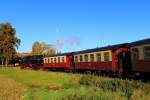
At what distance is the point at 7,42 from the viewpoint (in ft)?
318

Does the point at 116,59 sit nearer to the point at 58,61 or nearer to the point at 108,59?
the point at 108,59

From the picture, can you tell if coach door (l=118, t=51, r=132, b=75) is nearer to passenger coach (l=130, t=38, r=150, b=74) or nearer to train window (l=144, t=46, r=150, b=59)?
passenger coach (l=130, t=38, r=150, b=74)

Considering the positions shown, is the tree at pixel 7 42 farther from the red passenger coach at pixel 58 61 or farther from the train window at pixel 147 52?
the train window at pixel 147 52

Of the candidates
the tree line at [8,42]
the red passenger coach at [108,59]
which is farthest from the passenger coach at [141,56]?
the tree line at [8,42]

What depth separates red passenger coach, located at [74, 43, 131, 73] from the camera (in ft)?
104

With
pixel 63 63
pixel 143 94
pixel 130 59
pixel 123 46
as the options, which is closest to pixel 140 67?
pixel 130 59

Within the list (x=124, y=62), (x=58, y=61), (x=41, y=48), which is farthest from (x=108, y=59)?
(x=41, y=48)

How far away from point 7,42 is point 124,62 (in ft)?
226

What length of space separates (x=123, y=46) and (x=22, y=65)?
48072 millimetres

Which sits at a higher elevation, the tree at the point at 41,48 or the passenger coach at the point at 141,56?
the tree at the point at 41,48

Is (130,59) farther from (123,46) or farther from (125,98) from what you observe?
(125,98)

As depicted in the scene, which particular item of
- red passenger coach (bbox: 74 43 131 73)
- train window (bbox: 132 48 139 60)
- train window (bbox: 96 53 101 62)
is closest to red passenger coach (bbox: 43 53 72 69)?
red passenger coach (bbox: 74 43 131 73)

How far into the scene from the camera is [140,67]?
26453 mm

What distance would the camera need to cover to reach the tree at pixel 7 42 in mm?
96438
